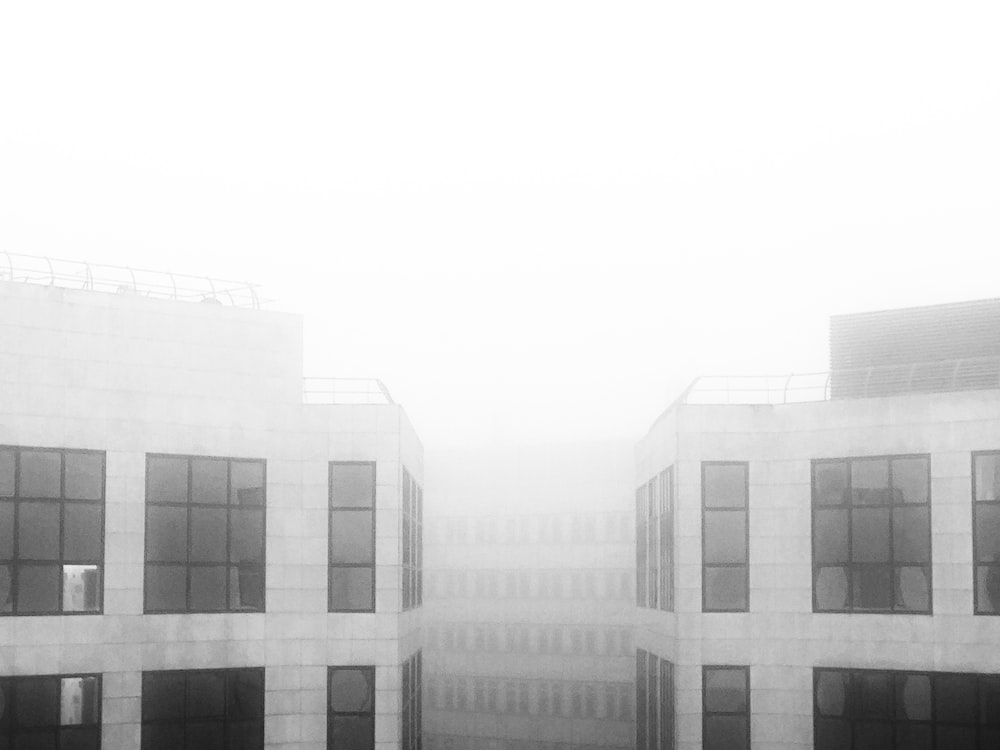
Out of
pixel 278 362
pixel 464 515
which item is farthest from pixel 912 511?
pixel 464 515

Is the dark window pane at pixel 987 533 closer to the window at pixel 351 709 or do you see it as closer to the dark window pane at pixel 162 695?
the window at pixel 351 709

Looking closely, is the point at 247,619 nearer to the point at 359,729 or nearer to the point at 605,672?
the point at 359,729

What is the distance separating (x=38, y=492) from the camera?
118ft

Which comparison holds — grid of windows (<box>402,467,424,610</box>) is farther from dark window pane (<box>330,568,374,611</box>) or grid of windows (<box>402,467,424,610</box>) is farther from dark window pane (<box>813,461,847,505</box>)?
dark window pane (<box>813,461,847,505</box>)

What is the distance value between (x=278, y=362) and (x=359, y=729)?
37.6 ft

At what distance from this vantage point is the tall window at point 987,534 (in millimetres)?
36062

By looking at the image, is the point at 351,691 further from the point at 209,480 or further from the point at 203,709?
the point at 209,480

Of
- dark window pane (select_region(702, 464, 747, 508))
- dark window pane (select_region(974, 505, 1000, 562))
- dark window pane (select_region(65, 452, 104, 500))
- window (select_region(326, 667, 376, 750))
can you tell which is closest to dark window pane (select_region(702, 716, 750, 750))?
dark window pane (select_region(702, 464, 747, 508))

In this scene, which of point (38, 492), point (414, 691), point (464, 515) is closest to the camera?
point (38, 492)

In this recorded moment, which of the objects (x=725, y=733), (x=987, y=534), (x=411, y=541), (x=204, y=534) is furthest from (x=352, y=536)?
(x=987, y=534)

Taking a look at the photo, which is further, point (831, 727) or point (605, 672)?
point (605, 672)

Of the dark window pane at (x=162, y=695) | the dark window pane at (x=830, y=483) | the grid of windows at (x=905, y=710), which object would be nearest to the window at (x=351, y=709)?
the dark window pane at (x=162, y=695)

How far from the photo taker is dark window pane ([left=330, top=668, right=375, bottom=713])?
39.2 meters

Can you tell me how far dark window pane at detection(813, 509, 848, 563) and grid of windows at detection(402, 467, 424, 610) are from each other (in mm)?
13178
